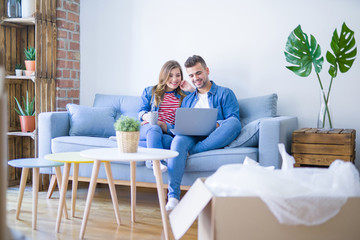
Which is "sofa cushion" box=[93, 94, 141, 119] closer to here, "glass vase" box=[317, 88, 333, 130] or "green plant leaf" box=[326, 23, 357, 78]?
"glass vase" box=[317, 88, 333, 130]

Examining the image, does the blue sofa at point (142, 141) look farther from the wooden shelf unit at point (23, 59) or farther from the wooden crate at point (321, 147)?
the wooden shelf unit at point (23, 59)

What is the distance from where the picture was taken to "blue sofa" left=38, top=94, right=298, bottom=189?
284 cm

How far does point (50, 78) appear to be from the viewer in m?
3.85


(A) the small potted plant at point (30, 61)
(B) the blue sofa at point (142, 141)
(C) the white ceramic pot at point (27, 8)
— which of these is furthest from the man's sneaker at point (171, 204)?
(C) the white ceramic pot at point (27, 8)

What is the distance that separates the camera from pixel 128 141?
7.83 ft

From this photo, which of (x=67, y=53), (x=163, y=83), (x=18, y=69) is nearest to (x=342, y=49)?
(x=163, y=83)

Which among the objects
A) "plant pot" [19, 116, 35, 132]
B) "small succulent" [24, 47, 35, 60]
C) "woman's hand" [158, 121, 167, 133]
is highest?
"small succulent" [24, 47, 35, 60]

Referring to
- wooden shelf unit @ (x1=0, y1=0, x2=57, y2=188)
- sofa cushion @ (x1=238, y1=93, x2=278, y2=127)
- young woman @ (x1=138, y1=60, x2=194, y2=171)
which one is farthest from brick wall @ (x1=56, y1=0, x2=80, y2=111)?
sofa cushion @ (x1=238, y1=93, x2=278, y2=127)

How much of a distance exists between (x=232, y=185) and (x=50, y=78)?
2967 millimetres

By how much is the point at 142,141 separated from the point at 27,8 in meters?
1.64

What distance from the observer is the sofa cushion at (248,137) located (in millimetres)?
2920

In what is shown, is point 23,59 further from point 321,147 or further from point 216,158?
point 321,147

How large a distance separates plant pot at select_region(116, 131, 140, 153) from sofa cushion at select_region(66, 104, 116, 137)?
4.22 feet

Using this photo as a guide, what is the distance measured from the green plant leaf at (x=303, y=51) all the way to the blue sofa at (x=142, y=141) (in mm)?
323
